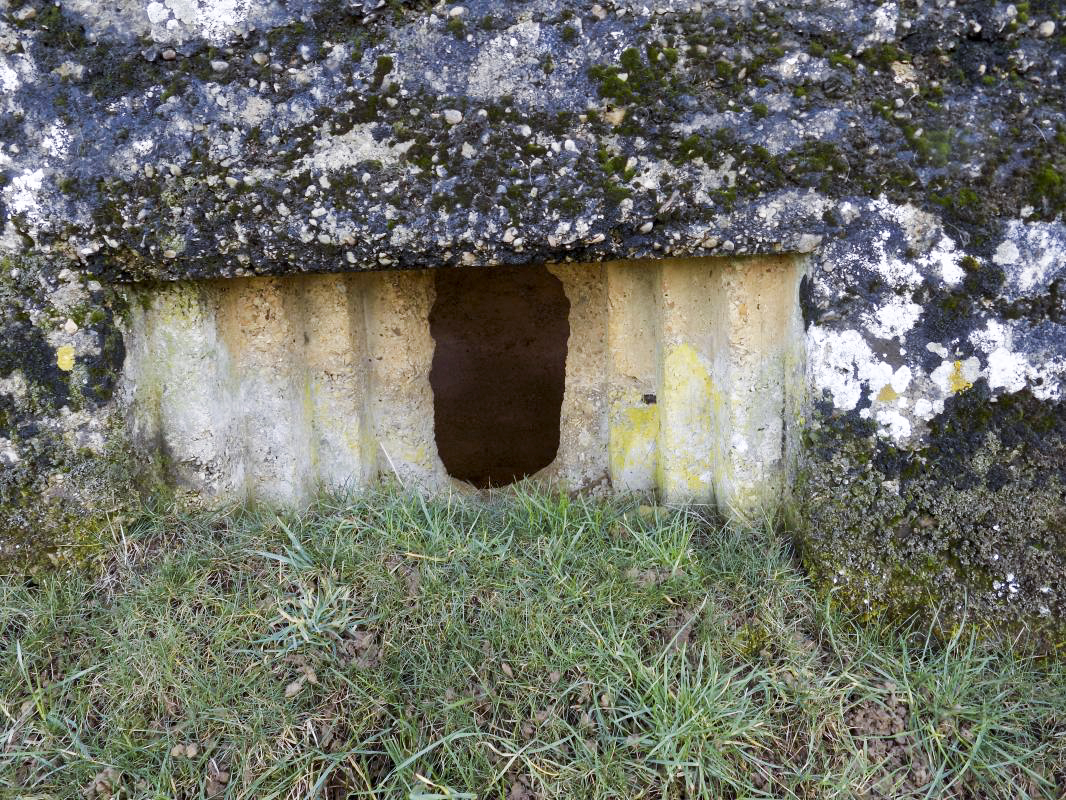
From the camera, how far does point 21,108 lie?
1.93 m

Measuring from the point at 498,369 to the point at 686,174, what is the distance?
1.01 metres

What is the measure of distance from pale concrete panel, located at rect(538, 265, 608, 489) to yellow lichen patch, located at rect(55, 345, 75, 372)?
1.43 meters

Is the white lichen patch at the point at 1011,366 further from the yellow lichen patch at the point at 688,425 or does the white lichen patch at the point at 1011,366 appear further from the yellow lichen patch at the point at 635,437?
the yellow lichen patch at the point at 635,437

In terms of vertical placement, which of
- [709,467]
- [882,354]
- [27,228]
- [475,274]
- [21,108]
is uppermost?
[21,108]

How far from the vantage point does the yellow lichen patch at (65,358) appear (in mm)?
2012

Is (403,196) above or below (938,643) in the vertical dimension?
above

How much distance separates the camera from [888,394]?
1920mm

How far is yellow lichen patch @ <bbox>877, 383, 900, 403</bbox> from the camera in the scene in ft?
6.29

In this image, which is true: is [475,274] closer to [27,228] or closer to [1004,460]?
[27,228]

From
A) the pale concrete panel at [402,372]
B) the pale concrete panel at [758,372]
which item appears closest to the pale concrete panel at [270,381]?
the pale concrete panel at [402,372]

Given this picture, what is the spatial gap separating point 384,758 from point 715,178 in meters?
1.58

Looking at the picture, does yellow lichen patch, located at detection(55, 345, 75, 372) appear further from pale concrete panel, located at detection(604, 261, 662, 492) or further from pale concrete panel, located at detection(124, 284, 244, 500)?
pale concrete panel, located at detection(604, 261, 662, 492)

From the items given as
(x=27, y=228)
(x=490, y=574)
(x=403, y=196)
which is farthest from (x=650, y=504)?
(x=27, y=228)

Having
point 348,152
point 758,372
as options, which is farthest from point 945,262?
point 348,152
